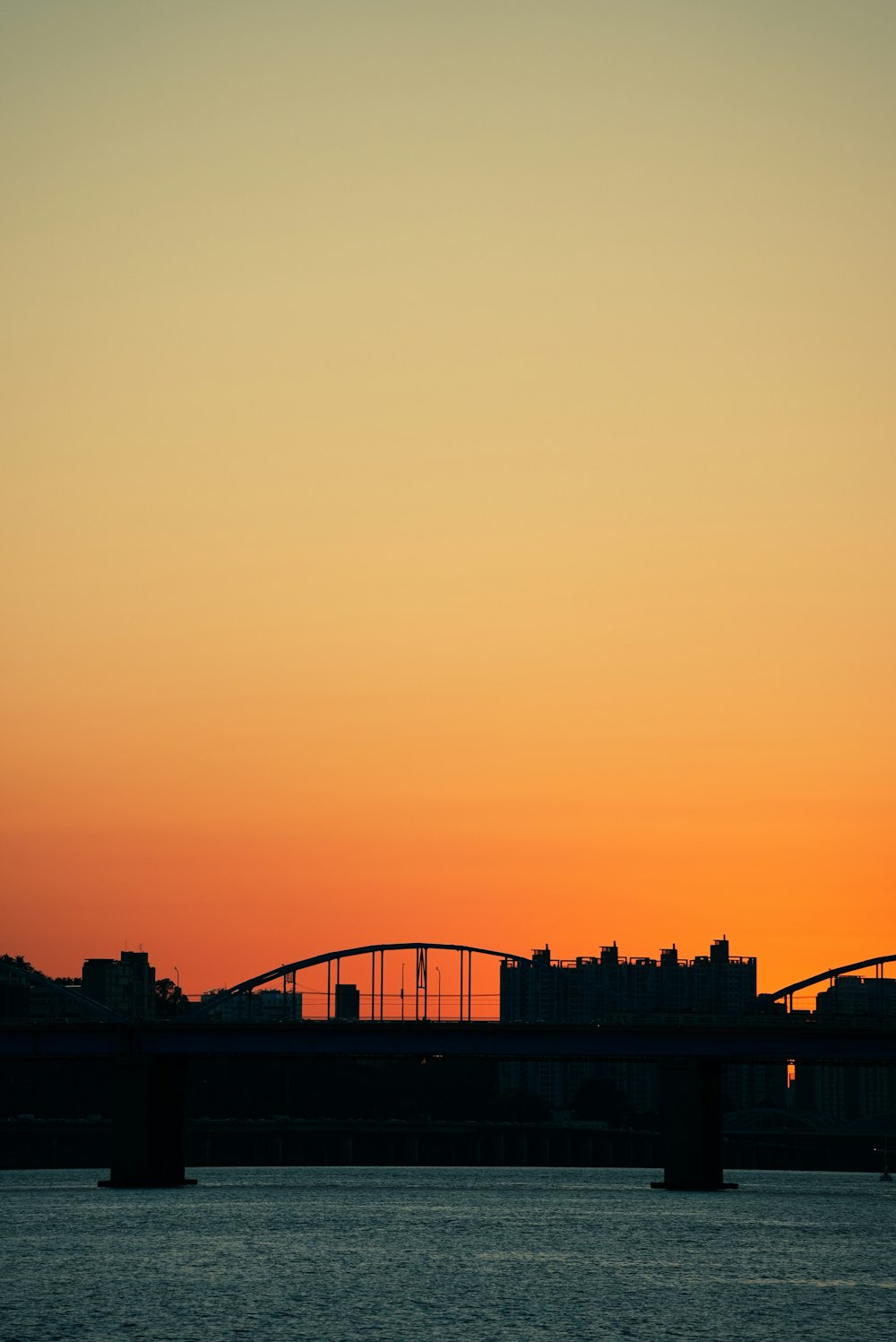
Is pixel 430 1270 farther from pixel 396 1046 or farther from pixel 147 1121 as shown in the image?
pixel 147 1121

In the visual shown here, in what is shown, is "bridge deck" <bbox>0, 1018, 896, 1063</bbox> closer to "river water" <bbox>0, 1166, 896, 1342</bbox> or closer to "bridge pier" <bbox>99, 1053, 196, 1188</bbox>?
"bridge pier" <bbox>99, 1053, 196, 1188</bbox>

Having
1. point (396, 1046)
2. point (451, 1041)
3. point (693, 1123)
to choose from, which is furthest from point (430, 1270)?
A: point (693, 1123)

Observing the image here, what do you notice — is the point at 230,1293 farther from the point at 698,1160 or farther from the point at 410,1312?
the point at 698,1160

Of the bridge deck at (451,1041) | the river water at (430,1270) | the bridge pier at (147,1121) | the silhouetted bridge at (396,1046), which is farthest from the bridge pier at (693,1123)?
the bridge pier at (147,1121)

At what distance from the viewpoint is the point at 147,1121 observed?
157m

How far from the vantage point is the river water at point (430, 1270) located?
85562mm

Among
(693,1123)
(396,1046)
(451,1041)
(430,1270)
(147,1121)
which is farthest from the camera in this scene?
(693,1123)

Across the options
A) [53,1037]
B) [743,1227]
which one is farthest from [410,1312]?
[53,1037]

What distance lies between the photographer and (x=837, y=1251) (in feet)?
405

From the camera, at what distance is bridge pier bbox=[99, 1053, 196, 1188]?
15562 centimetres

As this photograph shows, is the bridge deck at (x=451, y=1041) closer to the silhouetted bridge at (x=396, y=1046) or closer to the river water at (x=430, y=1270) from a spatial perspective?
the silhouetted bridge at (x=396, y=1046)

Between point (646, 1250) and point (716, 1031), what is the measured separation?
41634mm

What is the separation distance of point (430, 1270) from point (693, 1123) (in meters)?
59.3

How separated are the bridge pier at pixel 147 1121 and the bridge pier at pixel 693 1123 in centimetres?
3825
